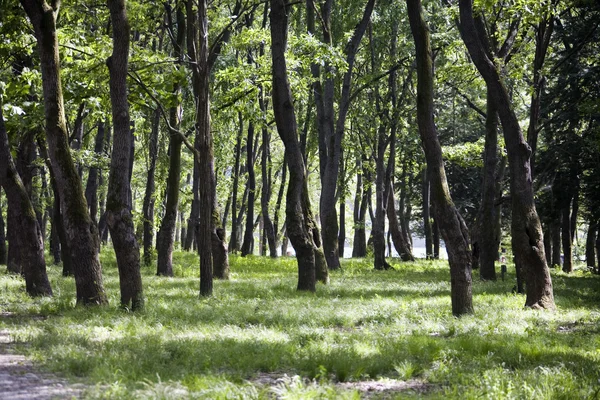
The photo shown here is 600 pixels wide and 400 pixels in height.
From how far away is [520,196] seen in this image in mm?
14914

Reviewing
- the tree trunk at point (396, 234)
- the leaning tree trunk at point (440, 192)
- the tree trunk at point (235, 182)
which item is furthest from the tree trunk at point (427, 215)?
the leaning tree trunk at point (440, 192)

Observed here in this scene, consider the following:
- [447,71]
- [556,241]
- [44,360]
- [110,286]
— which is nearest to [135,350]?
[44,360]

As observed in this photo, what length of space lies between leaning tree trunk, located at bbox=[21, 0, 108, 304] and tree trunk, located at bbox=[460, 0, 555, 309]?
8.10 metres

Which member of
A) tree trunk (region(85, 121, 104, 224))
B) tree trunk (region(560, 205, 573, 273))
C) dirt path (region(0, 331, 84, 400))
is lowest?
dirt path (region(0, 331, 84, 400))

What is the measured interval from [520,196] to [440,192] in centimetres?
251

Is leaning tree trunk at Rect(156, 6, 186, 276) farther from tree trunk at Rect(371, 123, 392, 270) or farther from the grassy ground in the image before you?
tree trunk at Rect(371, 123, 392, 270)

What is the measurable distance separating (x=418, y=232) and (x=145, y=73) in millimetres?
42854

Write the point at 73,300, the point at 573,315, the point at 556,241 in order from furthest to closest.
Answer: the point at 556,241
the point at 73,300
the point at 573,315

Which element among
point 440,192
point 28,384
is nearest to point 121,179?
point 440,192

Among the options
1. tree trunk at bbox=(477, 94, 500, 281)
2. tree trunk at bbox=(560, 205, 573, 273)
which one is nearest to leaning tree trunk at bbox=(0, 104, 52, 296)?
tree trunk at bbox=(477, 94, 500, 281)

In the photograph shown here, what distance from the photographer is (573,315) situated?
1382 cm

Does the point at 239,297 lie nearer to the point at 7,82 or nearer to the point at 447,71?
the point at 7,82

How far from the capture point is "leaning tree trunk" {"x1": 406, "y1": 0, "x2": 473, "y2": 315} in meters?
13.3

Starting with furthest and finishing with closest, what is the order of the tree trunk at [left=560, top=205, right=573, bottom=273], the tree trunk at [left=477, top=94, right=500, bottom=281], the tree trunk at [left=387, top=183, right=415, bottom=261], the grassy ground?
the tree trunk at [left=387, top=183, right=415, bottom=261] → the tree trunk at [left=560, top=205, right=573, bottom=273] → the tree trunk at [left=477, top=94, right=500, bottom=281] → the grassy ground
